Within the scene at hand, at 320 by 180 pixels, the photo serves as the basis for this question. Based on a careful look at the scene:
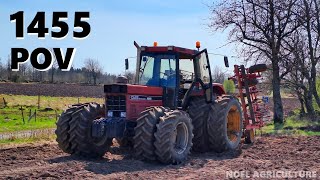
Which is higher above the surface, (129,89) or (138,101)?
(129,89)

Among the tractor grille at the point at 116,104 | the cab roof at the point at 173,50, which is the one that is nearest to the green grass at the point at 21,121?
the cab roof at the point at 173,50

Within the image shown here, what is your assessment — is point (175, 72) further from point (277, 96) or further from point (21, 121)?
point (21, 121)

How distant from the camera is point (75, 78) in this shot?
314 feet

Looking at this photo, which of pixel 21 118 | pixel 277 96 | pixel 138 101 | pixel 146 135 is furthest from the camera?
pixel 21 118

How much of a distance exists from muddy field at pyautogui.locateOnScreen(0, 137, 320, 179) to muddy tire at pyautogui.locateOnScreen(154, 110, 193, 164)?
22cm

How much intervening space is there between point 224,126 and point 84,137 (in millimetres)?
3633

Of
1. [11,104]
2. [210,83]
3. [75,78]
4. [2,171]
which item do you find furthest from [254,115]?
[75,78]

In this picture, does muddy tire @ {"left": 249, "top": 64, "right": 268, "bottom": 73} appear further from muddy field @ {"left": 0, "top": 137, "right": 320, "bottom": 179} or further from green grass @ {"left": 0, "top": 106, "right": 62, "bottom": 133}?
green grass @ {"left": 0, "top": 106, "right": 62, "bottom": 133}

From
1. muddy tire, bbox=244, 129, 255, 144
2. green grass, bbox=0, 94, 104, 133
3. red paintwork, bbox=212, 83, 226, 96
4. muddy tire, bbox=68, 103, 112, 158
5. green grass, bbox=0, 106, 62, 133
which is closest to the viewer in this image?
muddy tire, bbox=68, 103, 112, 158

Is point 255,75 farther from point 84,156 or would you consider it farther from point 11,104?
point 11,104

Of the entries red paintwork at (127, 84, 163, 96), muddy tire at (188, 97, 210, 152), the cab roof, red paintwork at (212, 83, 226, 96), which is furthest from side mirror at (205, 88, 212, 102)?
red paintwork at (127, 84, 163, 96)

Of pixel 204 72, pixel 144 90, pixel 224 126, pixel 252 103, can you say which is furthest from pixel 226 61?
pixel 252 103

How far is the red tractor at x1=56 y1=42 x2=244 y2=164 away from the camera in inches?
402

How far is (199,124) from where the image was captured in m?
12.0
